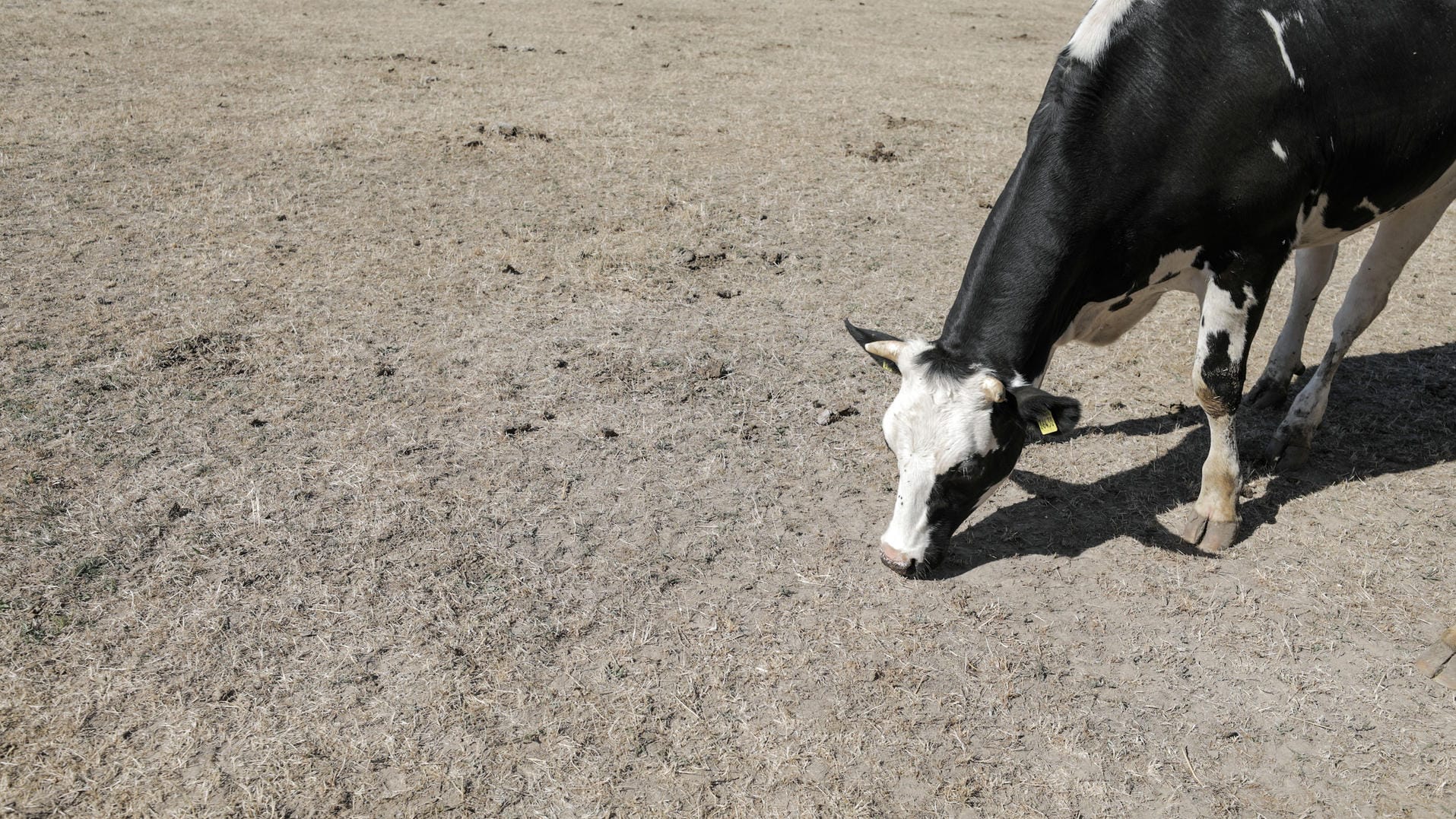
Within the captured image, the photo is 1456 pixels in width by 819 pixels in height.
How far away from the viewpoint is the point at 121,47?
11086 millimetres

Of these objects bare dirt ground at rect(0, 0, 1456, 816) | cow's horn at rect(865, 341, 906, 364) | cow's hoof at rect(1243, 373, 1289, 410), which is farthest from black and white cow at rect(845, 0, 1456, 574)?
cow's hoof at rect(1243, 373, 1289, 410)

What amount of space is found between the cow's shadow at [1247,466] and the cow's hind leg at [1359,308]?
0.12m

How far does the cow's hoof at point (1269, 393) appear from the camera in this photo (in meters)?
5.45

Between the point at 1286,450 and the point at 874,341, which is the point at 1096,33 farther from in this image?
the point at 1286,450

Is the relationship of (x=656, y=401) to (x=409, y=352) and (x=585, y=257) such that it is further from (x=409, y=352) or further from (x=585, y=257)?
(x=585, y=257)

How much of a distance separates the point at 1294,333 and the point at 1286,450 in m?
0.82

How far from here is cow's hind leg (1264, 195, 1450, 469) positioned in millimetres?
4867

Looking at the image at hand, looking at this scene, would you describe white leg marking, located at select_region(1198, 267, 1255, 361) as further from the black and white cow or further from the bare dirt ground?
the bare dirt ground

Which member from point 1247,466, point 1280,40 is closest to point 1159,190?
point 1280,40

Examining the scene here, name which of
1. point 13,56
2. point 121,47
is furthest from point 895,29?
point 13,56

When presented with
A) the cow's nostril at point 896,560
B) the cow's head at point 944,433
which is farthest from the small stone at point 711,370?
the cow's nostril at point 896,560

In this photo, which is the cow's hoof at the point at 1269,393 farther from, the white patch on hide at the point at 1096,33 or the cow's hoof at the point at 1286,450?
the white patch on hide at the point at 1096,33

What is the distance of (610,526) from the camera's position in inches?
165

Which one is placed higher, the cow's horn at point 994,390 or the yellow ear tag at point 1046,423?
the cow's horn at point 994,390
